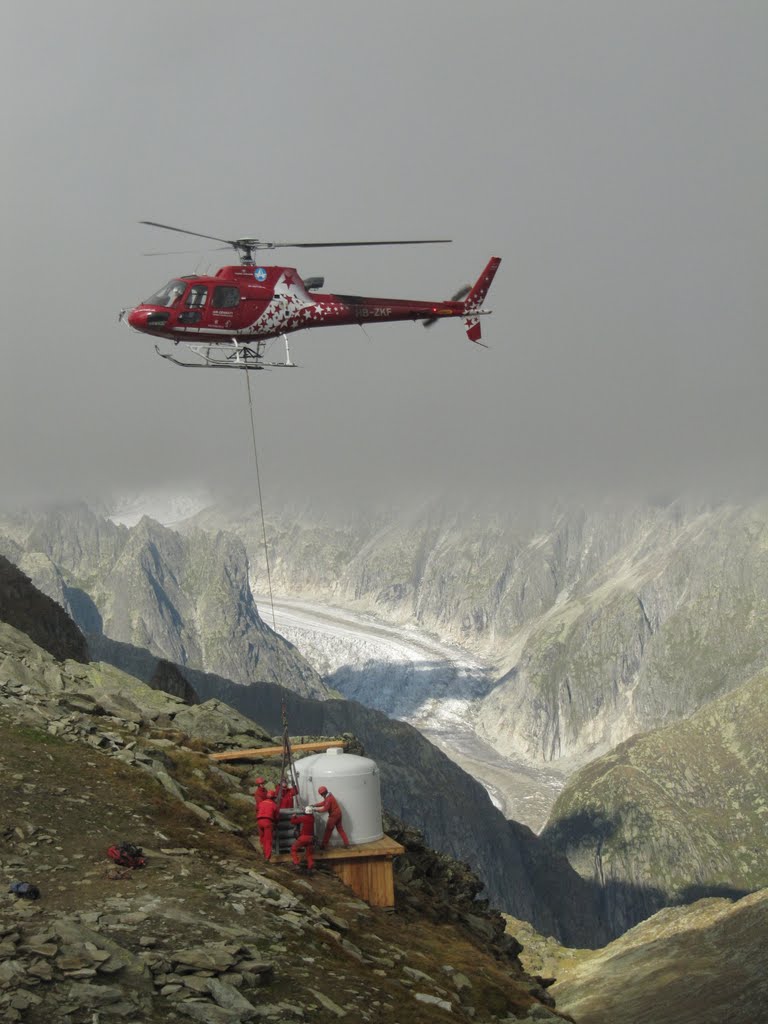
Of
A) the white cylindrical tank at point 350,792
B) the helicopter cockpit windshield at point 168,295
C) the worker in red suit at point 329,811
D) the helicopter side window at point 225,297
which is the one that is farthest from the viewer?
the helicopter side window at point 225,297

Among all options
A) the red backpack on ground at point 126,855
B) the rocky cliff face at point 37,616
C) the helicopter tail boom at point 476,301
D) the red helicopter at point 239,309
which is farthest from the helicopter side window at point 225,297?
the rocky cliff face at point 37,616

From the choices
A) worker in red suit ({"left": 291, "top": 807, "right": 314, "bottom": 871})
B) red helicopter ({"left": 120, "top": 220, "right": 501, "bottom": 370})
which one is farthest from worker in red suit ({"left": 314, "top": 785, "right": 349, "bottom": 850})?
red helicopter ({"left": 120, "top": 220, "right": 501, "bottom": 370})

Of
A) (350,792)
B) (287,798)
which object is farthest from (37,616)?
(350,792)

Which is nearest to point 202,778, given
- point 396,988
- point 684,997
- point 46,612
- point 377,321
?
point 396,988

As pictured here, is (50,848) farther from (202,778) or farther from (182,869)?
(202,778)

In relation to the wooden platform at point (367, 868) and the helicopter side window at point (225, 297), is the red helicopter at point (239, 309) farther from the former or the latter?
the wooden platform at point (367, 868)

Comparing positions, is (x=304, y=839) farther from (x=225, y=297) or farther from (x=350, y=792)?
(x=225, y=297)
